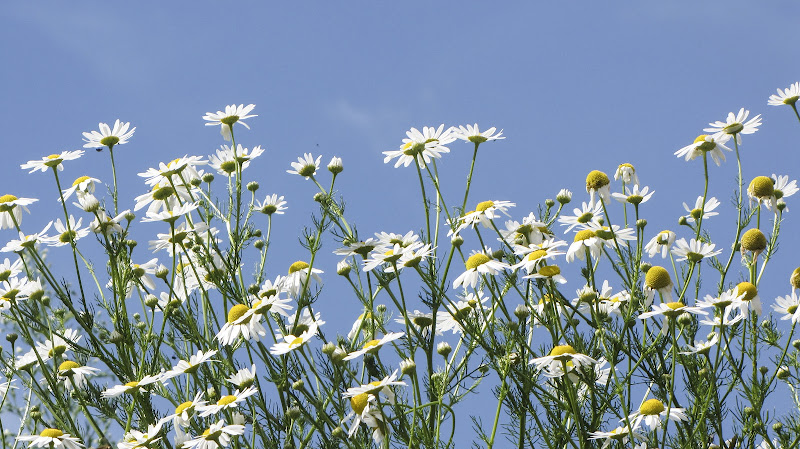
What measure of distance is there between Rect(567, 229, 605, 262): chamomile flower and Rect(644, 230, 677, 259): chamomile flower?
607 mm

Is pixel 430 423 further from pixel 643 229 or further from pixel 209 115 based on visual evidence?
pixel 209 115

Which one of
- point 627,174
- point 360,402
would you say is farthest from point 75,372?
point 627,174

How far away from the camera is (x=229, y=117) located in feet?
15.4

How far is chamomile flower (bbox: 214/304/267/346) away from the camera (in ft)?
12.2

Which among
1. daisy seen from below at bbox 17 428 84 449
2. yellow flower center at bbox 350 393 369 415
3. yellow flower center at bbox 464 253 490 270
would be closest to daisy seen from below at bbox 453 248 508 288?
yellow flower center at bbox 464 253 490 270

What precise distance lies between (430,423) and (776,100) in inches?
94.6

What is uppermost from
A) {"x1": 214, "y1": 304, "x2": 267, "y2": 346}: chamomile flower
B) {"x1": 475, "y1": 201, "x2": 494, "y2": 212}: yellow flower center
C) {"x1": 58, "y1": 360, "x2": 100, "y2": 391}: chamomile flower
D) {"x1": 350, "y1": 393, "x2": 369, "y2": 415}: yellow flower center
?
{"x1": 475, "y1": 201, "x2": 494, "y2": 212}: yellow flower center

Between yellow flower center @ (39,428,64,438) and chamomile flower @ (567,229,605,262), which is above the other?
chamomile flower @ (567,229,605,262)

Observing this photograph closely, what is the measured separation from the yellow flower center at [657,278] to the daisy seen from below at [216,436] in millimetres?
1832

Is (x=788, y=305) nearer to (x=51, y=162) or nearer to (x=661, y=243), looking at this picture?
(x=661, y=243)

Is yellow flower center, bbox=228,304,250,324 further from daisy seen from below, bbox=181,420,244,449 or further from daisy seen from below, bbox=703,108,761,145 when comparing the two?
daisy seen from below, bbox=703,108,761,145

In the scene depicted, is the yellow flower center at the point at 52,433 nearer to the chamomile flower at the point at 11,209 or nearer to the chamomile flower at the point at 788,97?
the chamomile flower at the point at 11,209

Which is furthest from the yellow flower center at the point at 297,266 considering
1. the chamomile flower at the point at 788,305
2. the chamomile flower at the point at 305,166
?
the chamomile flower at the point at 788,305

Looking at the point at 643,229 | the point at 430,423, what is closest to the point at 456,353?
the point at 430,423
